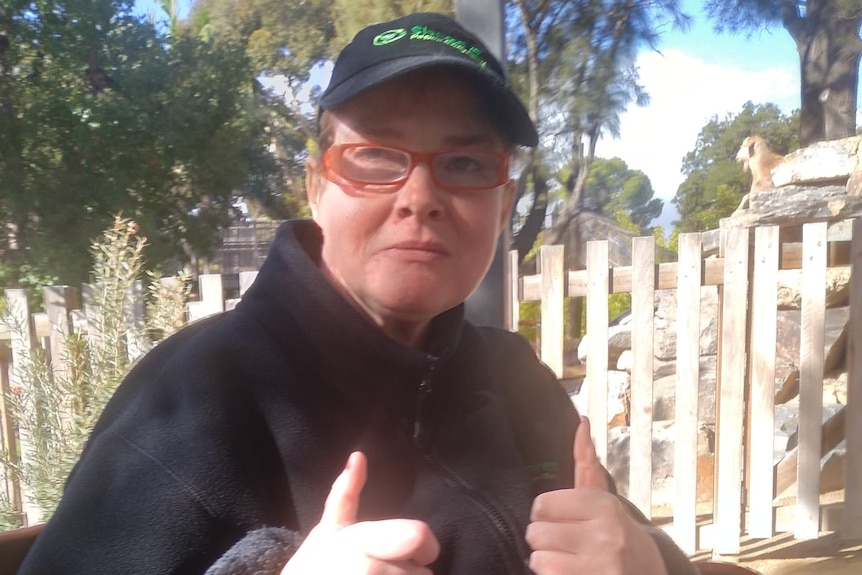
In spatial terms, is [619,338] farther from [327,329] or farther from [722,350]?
[327,329]

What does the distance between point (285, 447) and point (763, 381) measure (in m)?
2.38

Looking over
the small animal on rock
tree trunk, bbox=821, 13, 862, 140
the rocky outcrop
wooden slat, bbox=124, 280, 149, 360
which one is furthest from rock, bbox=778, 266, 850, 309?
wooden slat, bbox=124, 280, 149, 360

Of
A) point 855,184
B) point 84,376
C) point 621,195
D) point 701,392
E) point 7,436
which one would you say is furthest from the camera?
point 621,195

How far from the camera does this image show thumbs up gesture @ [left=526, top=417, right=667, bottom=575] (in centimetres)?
62

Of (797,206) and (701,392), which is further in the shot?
(797,206)

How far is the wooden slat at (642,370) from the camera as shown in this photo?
2.39 metres

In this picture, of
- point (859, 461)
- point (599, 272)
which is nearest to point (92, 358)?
point (599, 272)

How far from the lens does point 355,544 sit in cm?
52

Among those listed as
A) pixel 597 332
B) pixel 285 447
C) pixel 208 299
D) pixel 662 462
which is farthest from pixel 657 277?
pixel 285 447

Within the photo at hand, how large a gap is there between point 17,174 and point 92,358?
106 inches

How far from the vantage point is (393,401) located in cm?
73

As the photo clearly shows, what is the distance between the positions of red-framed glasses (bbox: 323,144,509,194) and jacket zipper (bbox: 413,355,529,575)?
0.71ft

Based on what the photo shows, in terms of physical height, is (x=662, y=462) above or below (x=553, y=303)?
below

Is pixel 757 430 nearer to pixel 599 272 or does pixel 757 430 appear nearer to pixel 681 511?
pixel 681 511
